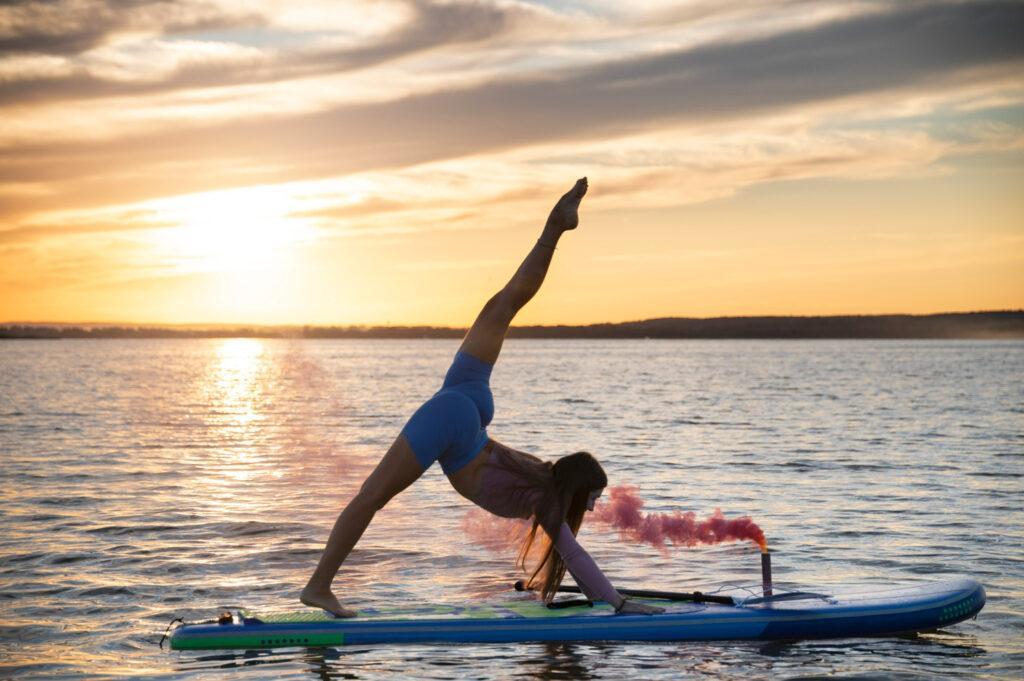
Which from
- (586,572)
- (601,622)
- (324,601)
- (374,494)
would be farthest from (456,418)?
(601,622)

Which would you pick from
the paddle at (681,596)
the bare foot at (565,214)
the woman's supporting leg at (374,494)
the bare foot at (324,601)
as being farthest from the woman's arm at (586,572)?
the bare foot at (565,214)

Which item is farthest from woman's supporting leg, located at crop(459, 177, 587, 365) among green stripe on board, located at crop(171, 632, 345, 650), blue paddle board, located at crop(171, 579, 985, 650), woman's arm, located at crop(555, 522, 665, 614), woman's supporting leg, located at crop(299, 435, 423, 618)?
green stripe on board, located at crop(171, 632, 345, 650)

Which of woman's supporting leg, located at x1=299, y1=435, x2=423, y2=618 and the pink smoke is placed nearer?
woman's supporting leg, located at x1=299, y1=435, x2=423, y2=618

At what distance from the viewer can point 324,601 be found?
360 inches

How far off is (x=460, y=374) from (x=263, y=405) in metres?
48.7

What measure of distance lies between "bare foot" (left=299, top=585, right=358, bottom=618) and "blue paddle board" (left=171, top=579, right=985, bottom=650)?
0.08 m

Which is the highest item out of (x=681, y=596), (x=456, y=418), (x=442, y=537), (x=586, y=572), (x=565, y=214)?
(x=565, y=214)

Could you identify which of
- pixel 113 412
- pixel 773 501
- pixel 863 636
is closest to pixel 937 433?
pixel 773 501

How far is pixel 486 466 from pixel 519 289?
1517 mm

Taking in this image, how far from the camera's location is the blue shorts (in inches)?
345

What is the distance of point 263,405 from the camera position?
183 feet

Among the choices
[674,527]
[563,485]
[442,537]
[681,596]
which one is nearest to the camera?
[563,485]

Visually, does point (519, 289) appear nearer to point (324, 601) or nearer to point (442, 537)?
point (324, 601)

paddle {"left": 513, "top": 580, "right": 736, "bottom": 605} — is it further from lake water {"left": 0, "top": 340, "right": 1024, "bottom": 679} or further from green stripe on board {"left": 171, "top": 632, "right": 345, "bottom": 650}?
green stripe on board {"left": 171, "top": 632, "right": 345, "bottom": 650}
